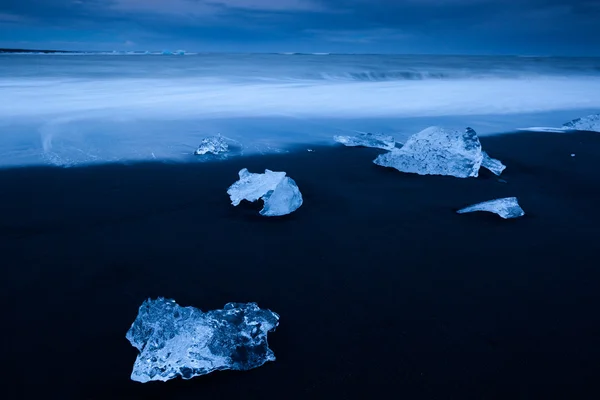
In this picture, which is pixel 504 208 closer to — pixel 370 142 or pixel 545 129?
pixel 370 142

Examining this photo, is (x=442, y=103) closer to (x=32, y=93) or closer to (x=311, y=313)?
(x=311, y=313)

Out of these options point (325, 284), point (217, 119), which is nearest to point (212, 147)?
point (217, 119)

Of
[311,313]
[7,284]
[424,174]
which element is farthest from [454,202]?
[7,284]

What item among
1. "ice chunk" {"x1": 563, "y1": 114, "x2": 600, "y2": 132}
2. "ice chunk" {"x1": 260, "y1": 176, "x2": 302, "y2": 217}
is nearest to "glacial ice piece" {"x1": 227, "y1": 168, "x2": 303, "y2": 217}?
"ice chunk" {"x1": 260, "y1": 176, "x2": 302, "y2": 217}

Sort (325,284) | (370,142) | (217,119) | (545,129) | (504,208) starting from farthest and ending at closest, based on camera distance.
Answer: (217,119), (545,129), (370,142), (504,208), (325,284)

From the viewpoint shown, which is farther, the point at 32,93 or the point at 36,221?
the point at 32,93

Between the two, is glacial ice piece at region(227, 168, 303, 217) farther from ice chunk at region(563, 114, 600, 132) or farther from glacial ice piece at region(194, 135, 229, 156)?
ice chunk at region(563, 114, 600, 132)
